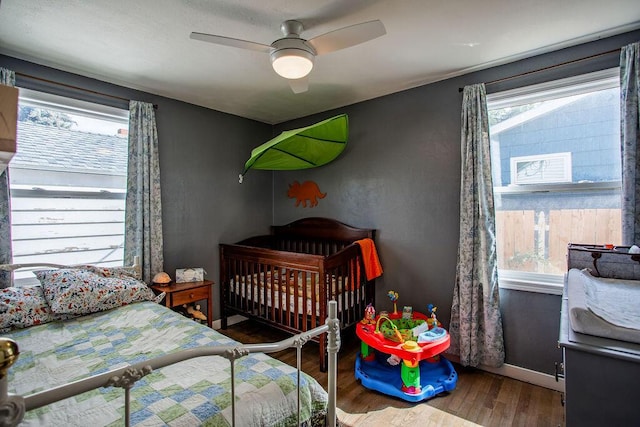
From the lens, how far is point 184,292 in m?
2.79

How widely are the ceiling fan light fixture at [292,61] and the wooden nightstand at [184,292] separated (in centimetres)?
206

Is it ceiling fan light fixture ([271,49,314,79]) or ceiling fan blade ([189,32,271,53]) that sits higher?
ceiling fan blade ([189,32,271,53])

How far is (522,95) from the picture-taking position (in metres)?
2.34

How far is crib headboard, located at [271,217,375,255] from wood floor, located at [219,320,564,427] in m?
1.27

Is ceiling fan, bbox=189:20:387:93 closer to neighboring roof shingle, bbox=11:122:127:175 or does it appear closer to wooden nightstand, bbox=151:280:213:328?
neighboring roof shingle, bbox=11:122:127:175

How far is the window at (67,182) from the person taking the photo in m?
2.32

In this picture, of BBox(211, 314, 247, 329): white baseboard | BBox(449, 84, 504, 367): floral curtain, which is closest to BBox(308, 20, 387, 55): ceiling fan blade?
BBox(449, 84, 504, 367): floral curtain

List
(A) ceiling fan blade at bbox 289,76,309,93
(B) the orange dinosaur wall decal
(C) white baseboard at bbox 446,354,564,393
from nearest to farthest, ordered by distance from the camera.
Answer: (A) ceiling fan blade at bbox 289,76,309,93 < (C) white baseboard at bbox 446,354,564,393 < (B) the orange dinosaur wall decal

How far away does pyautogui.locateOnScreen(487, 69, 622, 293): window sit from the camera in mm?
2096

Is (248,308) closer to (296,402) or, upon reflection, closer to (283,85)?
(296,402)

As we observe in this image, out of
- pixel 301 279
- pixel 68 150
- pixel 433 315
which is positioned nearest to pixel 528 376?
pixel 433 315

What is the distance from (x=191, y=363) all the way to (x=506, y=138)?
268cm

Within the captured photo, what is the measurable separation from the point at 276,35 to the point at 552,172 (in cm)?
220

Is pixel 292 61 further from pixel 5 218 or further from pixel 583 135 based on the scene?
pixel 5 218
